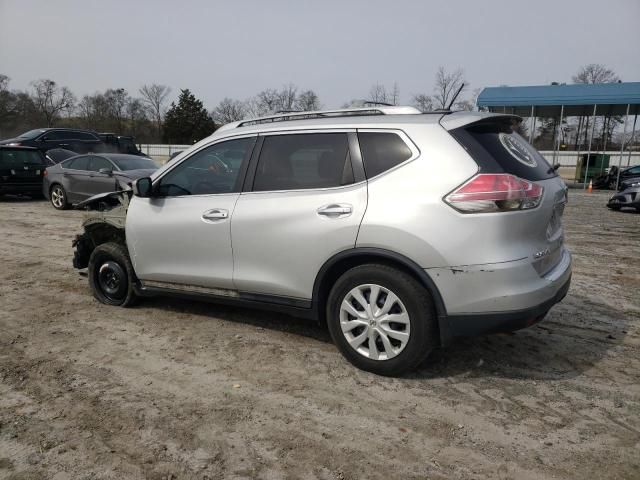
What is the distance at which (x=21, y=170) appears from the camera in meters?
13.8

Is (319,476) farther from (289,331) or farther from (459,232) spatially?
(289,331)

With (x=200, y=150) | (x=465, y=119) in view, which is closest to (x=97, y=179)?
(x=200, y=150)

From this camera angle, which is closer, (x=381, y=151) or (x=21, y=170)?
(x=381, y=151)

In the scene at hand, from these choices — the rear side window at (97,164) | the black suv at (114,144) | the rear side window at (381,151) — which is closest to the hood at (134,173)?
the rear side window at (97,164)

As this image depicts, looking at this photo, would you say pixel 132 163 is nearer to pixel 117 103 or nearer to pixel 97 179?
pixel 97 179

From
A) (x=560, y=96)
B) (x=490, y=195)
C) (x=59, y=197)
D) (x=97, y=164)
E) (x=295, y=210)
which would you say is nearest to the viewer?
(x=490, y=195)

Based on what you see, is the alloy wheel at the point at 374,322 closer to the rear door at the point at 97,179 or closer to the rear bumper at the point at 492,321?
the rear bumper at the point at 492,321

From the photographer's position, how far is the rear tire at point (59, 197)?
12508mm

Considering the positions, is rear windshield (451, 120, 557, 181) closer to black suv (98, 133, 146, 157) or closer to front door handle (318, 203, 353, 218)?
front door handle (318, 203, 353, 218)

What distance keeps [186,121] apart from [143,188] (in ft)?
207

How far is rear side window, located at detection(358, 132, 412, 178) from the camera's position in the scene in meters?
3.29

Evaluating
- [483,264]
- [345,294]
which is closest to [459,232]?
[483,264]

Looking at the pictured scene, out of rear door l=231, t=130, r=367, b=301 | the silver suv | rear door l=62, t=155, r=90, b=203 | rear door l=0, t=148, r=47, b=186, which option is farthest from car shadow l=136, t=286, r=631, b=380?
rear door l=0, t=148, r=47, b=186

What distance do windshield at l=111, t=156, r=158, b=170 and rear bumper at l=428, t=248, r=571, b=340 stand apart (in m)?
10.1
